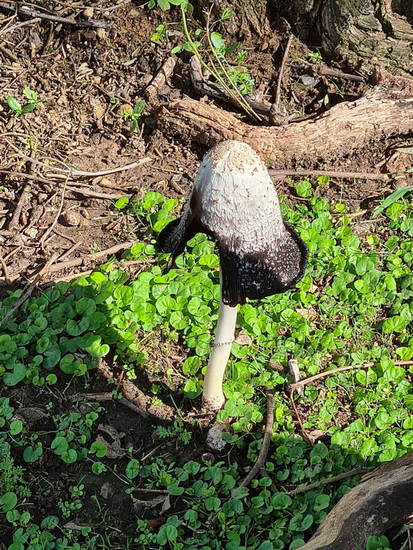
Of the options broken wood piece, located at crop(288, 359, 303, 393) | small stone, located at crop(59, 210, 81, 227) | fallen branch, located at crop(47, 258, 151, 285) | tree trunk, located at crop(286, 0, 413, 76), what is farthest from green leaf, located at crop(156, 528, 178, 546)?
tree trunk, located at crop(286, 0, 413, 76)

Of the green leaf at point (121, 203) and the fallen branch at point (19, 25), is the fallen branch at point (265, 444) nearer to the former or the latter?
the green leaf at point (121, 203)

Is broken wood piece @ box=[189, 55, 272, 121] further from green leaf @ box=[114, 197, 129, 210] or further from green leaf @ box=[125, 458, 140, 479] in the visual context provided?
green leaf @ box=[125, 458, 140, 479]

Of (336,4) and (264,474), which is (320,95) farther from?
(264,474)

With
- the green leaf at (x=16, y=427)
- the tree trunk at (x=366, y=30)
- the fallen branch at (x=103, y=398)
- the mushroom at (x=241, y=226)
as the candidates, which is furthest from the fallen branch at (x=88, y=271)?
the tree trunk at (x=366, y=30)

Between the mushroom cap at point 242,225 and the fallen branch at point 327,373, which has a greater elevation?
the mushroom cap at point 242,225

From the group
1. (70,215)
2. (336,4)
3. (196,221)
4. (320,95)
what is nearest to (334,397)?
(196,221)

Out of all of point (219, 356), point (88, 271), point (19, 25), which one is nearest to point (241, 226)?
point (219, 356)
